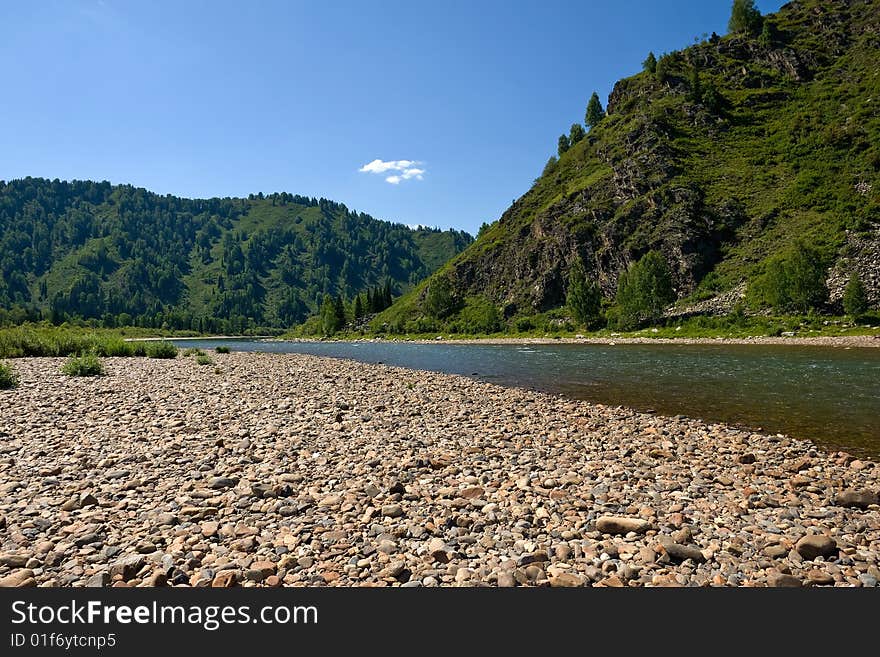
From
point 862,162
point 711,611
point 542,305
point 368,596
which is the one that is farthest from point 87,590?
point 862,162

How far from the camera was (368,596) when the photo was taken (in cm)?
564

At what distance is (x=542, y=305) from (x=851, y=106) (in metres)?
114

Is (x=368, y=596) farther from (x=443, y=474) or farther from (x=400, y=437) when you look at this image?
(x=400, y=437)

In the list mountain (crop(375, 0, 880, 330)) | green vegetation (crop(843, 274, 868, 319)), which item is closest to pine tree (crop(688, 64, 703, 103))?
mountain (crop(375, 0, 880, 330))

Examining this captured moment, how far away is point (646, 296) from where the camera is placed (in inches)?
4313

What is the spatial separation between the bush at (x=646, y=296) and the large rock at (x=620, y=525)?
107643 millimetres

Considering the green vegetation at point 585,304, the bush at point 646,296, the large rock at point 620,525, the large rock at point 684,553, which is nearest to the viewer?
the large rock at point 684,553

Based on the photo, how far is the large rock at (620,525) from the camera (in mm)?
7535

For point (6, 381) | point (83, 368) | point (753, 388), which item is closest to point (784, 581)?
point (753, 388)

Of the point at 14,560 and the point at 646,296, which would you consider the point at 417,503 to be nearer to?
the point at 14,560

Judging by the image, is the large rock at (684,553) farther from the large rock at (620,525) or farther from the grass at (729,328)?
the grass at (729,328)

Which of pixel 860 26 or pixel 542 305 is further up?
pixel 860 26

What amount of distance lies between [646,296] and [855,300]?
41.0 metres

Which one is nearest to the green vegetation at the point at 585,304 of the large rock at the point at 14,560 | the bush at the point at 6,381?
the bush at the point at 6,381
